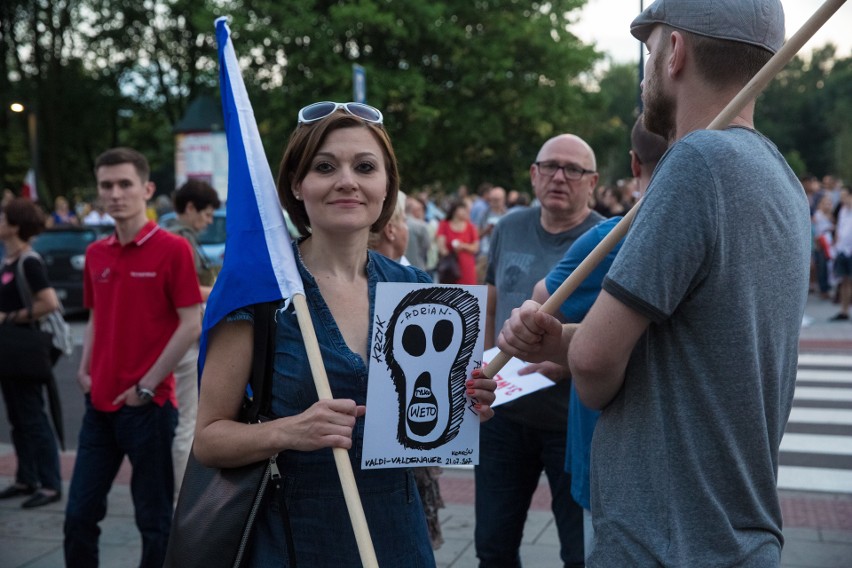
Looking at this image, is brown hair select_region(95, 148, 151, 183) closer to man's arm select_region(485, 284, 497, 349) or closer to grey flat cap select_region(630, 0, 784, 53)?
man's arm select_region(485, 284, 497, 349)

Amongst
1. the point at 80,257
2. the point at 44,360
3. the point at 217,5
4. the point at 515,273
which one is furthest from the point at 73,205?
the point at 515,273

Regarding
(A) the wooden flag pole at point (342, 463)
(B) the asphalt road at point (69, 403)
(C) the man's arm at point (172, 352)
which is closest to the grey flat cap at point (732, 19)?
(A) the wooden flag pole at point (342, 463)

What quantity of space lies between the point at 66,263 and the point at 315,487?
15.4m

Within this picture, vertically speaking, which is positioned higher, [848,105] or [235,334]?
[848,105]

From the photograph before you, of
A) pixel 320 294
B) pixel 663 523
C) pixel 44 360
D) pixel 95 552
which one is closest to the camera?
pixel 663 523

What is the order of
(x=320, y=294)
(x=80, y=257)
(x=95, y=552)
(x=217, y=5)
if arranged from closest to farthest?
(x=320, y=294)
(x=95, y=552)
(x=80, y=257)
(x=217, y=5)

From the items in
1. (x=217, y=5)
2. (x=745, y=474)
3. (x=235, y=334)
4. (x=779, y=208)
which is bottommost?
(x=745, y=474)

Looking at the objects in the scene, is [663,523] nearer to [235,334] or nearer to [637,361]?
[637,361]

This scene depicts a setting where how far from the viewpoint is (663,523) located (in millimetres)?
1819

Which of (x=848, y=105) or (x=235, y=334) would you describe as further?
(x=848, y=105)

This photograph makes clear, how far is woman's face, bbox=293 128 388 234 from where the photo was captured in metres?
2.47

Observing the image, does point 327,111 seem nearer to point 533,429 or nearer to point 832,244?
point 533,429

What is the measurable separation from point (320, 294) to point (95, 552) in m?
2.57

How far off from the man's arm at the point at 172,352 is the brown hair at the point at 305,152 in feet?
6.51
